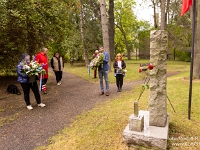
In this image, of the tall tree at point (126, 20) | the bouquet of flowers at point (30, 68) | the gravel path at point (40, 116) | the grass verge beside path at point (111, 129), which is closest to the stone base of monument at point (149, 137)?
the grass verge beside path at point (111, 129)

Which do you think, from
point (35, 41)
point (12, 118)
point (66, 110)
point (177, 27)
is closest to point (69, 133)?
point (66, 110)

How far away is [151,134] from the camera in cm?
333

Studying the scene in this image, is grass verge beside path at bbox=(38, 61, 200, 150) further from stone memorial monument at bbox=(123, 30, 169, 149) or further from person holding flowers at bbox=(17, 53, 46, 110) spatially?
person holding flowers at bbox=(17, 53, 46, 110)

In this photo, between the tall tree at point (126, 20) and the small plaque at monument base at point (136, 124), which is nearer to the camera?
the small plaque at monument base at point (136, 124)

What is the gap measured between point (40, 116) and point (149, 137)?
337 cm

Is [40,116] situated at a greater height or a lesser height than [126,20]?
lesser

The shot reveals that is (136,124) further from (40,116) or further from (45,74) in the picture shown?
(45,74)

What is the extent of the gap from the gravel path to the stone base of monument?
184 centimetres

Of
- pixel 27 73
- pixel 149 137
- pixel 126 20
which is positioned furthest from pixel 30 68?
pixel 126 20

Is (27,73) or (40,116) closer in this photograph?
(40,116)

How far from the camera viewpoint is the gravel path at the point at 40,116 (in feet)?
12.9

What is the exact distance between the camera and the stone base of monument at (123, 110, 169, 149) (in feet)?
10.5

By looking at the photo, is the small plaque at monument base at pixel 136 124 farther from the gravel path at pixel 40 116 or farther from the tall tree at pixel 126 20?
the tall tree at pixel 126 20

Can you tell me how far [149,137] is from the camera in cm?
326
